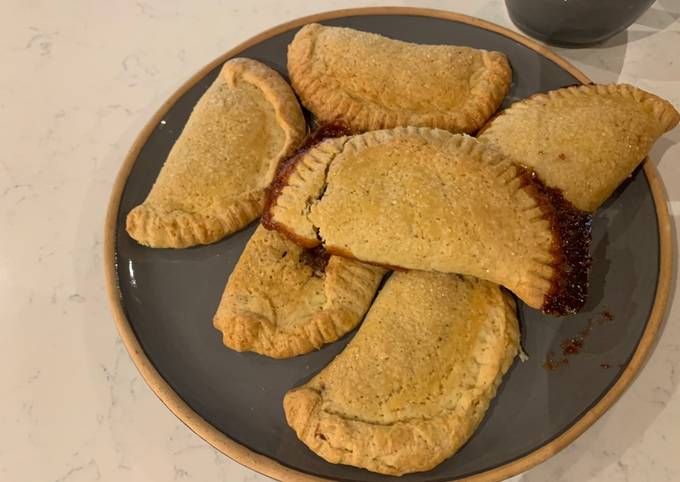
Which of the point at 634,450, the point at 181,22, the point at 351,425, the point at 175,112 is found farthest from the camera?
the point at 181,22

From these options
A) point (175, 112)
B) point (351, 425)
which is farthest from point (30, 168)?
point (351, 425)

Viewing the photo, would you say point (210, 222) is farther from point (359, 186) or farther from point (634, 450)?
point (634, 450)

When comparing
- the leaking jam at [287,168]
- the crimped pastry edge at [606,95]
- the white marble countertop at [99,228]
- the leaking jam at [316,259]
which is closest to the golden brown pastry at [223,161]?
the leaking jam at [287,168]

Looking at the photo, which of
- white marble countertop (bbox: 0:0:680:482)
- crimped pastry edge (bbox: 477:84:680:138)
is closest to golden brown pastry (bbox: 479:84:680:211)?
crimped pastry edge (bbox: 477:84:680:138)

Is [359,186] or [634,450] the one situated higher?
[359,186]

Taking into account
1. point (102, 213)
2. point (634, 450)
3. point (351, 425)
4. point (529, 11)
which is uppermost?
point (529, 11)

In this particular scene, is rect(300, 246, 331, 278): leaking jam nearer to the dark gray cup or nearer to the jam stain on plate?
the jam stain on plate

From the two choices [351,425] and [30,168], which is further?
[30,168]
